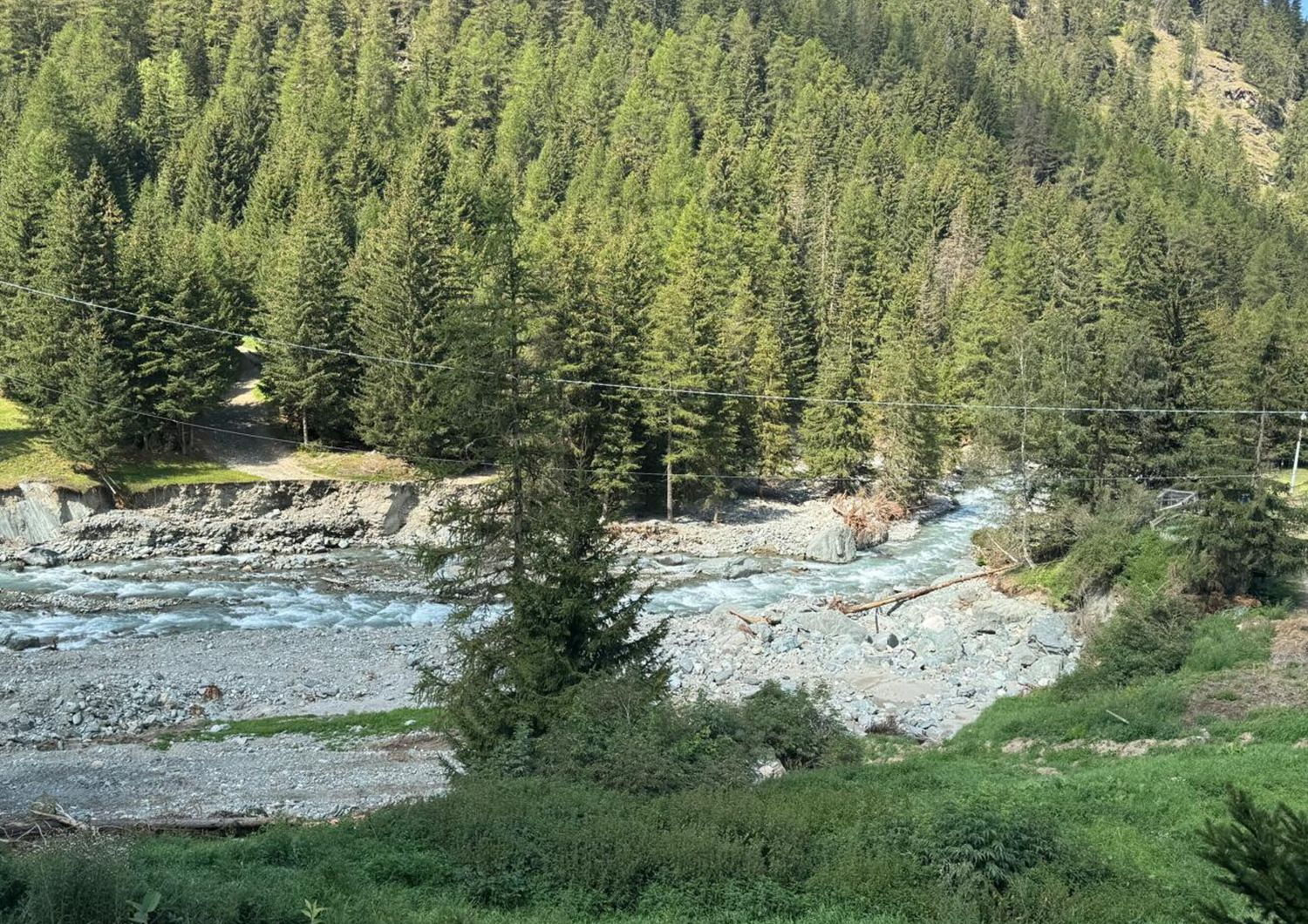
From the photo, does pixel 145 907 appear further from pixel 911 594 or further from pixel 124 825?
pixel 911 594

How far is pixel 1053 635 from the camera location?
31.2m

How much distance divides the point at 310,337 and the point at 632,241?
1803cm

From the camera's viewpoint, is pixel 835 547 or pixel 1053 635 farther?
pixel 835 547

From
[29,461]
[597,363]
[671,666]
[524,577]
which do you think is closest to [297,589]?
[29,461]

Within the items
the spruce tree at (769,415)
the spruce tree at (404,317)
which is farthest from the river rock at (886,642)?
the spruce tree at (404,317)

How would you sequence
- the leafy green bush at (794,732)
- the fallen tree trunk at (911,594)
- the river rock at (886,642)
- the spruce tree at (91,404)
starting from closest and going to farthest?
the leafy green bush at (794,732) → the river rock at (886,642) → the fallen tree trunk at (911,594) → the spruce tree at (91,404)

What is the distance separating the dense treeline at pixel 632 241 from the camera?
136ft

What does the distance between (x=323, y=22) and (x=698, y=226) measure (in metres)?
72.6

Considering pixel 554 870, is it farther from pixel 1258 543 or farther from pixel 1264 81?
pixel 1264 81

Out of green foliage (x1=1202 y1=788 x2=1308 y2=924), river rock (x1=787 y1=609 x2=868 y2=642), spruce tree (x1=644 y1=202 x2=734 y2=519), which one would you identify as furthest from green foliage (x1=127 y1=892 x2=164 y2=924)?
spruce tree (x1=644 y1=202 x2=734 y2=519)

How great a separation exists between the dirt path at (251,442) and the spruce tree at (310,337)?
119cm

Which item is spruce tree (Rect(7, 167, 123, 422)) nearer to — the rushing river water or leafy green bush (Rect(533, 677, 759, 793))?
the rushing river water

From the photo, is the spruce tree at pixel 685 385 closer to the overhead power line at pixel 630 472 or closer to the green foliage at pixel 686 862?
the overhead power line at pixel 630 472

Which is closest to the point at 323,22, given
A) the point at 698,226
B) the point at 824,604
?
the point at 698,226
